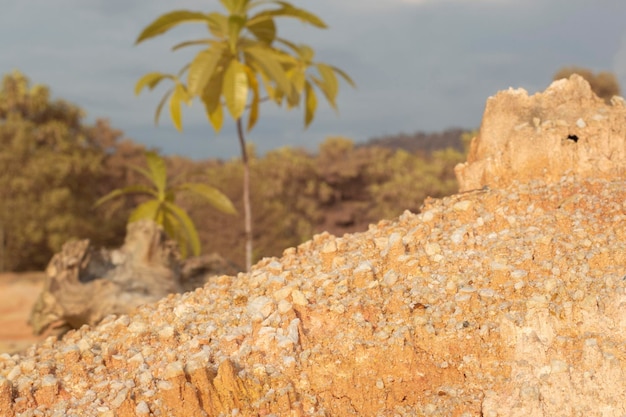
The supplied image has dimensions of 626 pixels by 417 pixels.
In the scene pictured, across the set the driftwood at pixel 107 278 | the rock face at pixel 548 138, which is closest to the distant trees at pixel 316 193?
the driftwood at pixel 107 278

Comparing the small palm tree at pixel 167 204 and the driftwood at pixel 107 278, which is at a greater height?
the small palm tree at pixel 167 204

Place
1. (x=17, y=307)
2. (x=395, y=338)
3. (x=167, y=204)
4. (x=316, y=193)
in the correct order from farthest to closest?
(x=316, y=193) < (x=17, y=307) < (x=167, y=204) < (x=395, y=338)

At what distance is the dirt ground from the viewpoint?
12.1m

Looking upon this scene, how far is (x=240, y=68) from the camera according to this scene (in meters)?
11.5

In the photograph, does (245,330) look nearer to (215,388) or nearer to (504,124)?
(215,388)

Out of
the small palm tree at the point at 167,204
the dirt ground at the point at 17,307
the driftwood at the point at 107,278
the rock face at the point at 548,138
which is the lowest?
the dirt ground at the point at 17,307

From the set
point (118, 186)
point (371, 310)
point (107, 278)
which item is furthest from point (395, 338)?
point (118, 186)

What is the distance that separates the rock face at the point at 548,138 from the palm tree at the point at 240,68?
6628 millimetres

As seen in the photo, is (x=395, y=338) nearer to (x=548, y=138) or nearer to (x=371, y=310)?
(x=371, y=310)

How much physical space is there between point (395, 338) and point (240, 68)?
9220mm

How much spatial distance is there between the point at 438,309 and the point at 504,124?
2074 mm

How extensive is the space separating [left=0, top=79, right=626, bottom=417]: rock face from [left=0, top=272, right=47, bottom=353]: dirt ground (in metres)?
8.88

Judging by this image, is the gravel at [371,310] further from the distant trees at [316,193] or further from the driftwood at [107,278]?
the distant trees at [316,193]

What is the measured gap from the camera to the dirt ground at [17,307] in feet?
39.9
